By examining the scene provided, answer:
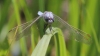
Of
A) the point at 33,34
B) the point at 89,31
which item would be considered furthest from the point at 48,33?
the point at 89,31

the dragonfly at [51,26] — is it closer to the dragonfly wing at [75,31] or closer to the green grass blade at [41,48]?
the dragonfly wing at [75,31]

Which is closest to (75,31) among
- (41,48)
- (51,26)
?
(51,26)

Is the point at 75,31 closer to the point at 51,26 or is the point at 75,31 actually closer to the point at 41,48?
the point at 51,26

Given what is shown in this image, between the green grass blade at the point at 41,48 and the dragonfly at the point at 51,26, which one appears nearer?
the green grass blade at the point at 41,48

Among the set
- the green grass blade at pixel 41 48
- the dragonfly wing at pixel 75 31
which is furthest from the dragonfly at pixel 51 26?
the green grass blade at pixel 41 48

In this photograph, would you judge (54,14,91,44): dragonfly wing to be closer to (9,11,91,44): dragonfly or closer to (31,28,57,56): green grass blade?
(9,11,91,44): dragonfly

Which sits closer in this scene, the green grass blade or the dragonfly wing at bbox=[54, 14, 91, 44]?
the green grass blade

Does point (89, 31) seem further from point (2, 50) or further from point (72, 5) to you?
point (2, 50)

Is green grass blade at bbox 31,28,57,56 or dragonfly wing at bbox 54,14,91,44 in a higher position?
green grass blade at bbox 31,28,57,56

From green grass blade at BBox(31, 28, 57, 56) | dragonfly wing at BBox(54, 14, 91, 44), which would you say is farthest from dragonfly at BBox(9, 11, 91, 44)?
green grass blade at BBox(31, 28, 57, 56)

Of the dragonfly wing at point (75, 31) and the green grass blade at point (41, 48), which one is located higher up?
the green grass blade at point (41, 48)

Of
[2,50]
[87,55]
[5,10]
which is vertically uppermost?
[5,10]
